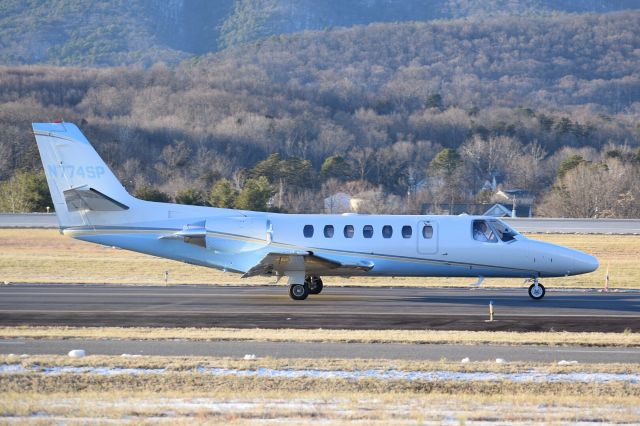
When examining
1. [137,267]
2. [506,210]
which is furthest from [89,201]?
[506,210]

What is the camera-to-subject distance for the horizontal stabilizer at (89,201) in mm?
26625

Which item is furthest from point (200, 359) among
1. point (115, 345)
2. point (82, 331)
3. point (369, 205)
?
point (369, 205)

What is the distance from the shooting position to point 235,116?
465 ft

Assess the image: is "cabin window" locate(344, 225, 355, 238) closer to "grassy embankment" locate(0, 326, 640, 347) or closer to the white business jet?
the white business jet

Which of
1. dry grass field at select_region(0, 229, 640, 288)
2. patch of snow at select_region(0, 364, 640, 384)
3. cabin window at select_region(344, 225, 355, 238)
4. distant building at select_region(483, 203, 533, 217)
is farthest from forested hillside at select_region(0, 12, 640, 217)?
patch of snow at select_region(0, 364, 640, 384)

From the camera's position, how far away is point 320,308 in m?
24.0

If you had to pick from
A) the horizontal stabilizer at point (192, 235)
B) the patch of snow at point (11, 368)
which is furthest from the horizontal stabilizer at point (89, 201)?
the patch of snow at point (11, 368)

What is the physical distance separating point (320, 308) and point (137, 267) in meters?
16.1

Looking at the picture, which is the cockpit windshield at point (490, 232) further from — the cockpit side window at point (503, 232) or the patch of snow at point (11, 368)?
the patch of snow at point (11, 368)

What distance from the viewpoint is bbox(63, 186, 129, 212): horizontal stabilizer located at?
87.4ft

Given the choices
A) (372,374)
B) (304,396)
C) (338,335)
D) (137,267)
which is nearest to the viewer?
(304,396)

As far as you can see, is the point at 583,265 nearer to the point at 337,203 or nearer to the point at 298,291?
the point at 298,291

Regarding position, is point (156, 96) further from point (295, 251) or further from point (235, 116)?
point (295, 251)

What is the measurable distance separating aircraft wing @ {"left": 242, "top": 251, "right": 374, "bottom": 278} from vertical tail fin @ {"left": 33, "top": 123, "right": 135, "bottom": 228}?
14.0ft
